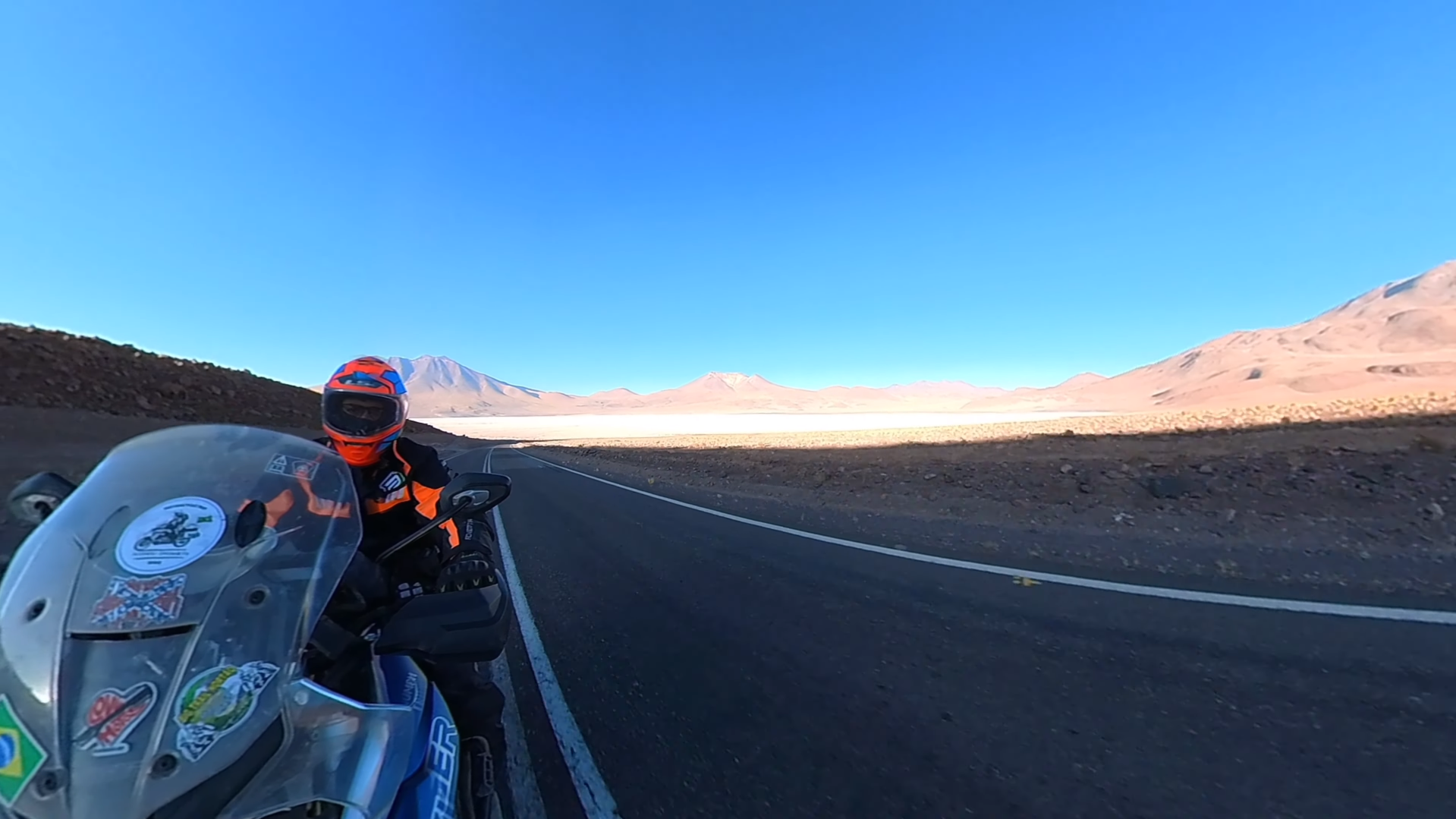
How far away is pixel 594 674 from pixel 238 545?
8.88 feet

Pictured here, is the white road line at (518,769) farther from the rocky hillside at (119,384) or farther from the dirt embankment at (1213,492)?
the rocky hillside at (119,384)

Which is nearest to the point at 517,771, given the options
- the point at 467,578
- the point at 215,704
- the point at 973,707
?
the point at 467,578

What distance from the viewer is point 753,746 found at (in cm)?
270

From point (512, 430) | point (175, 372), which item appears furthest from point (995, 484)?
point (512, 430)

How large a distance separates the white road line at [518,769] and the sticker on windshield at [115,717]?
1.18 meters

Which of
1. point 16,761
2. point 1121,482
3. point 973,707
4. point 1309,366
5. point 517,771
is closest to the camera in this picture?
point 16,761

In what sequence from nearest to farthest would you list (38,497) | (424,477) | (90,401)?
(38,497) < (424,477) < (90,401)

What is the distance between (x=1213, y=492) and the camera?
8172 millimetres

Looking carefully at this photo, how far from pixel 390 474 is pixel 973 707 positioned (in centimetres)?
318

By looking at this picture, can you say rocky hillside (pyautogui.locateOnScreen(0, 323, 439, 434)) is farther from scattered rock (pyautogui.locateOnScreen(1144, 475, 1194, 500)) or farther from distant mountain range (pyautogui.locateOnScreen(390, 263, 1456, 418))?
distant mountain range (pyautogui.locateOnScreen(390, 263, 1456, 418))

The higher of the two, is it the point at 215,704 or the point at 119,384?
the point at 119,384

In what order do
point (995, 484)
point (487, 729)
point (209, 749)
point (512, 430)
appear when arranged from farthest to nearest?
point (512, 430)
point (995, 484)
point (487, 729)
point (209, 749)

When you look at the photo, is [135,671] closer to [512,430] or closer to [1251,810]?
[1251,810]

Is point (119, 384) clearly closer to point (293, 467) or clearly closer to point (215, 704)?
point (293, 467)
